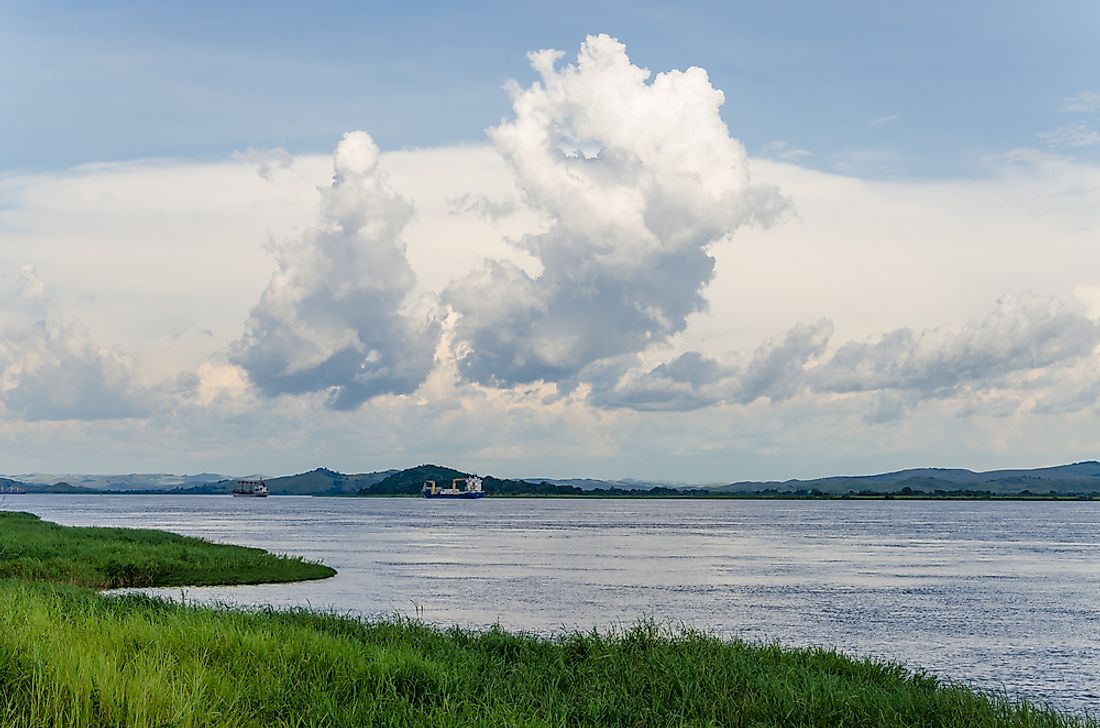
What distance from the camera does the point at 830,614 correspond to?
5253 cm

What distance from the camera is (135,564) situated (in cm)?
5825

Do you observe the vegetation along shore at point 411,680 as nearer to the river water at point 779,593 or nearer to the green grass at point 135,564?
the river water at point 779,593

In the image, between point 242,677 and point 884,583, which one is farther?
point 884,583

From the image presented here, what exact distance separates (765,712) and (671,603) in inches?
1404

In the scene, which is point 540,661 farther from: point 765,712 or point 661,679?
point 765,712

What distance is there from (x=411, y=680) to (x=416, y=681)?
0.33ft

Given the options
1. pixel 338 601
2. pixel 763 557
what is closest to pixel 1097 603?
pixel 763 557

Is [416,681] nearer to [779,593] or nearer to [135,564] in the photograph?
[135,564]

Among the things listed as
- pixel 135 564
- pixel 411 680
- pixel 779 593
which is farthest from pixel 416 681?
pixel 779 593

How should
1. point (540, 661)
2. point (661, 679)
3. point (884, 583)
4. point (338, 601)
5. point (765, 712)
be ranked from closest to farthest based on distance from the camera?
point (765, 712) < point (661, 679) < point (540, 661) < point (338, 601) < point (884, 583)

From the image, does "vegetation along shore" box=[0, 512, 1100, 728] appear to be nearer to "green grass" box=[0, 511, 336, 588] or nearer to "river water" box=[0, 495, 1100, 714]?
"river water" box=[0, 495, 1100, 714]

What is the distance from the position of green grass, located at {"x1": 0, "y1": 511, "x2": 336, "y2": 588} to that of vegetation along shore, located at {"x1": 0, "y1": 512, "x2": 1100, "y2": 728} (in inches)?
1009

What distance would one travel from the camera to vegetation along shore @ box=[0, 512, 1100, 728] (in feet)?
50.4

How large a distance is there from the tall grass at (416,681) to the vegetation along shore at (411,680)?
1.8 inches
